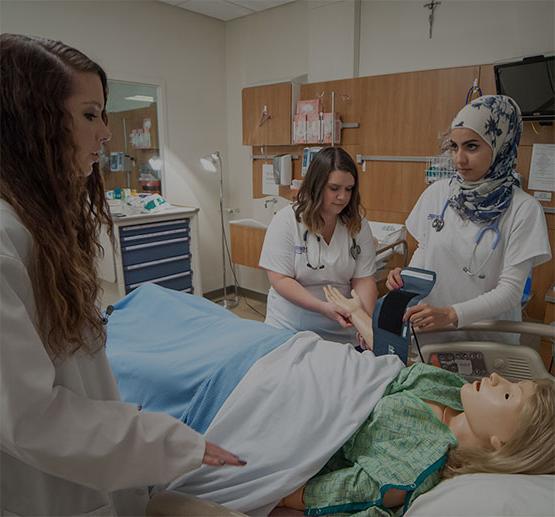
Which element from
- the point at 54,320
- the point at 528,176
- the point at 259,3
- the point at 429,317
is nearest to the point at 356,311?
the point at 429,317

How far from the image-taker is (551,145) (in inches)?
97.3

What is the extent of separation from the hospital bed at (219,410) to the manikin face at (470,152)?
57 cm

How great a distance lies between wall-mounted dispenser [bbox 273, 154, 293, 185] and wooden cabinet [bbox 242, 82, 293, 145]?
13cm

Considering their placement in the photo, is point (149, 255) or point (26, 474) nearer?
point (26, 474)

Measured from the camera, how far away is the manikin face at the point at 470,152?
61.2 inches

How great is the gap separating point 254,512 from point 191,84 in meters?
3.91

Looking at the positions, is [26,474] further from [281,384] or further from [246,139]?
[246,139]

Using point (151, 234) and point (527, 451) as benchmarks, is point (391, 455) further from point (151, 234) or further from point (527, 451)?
point (151, 234)

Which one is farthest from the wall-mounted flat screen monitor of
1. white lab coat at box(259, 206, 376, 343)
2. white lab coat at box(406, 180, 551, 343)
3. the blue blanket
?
the blue blanket

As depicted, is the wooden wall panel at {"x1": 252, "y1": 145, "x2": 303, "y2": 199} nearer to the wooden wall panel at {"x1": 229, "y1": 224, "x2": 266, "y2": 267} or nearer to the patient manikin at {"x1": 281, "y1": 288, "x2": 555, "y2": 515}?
the wooden wall panel at {"x1": 229, "y1": 224, "x2": 266, "y2": 267}

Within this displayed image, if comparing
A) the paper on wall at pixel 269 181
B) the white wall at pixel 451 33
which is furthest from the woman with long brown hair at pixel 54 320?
the paper on wall at pixel 269 181

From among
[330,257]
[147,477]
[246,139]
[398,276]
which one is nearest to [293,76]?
[246,139]

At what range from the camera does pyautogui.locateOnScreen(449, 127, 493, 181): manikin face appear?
155 cm

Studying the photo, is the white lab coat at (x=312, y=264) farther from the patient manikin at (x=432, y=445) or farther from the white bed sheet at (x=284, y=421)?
the patient manikin at (x=432, y=445)
